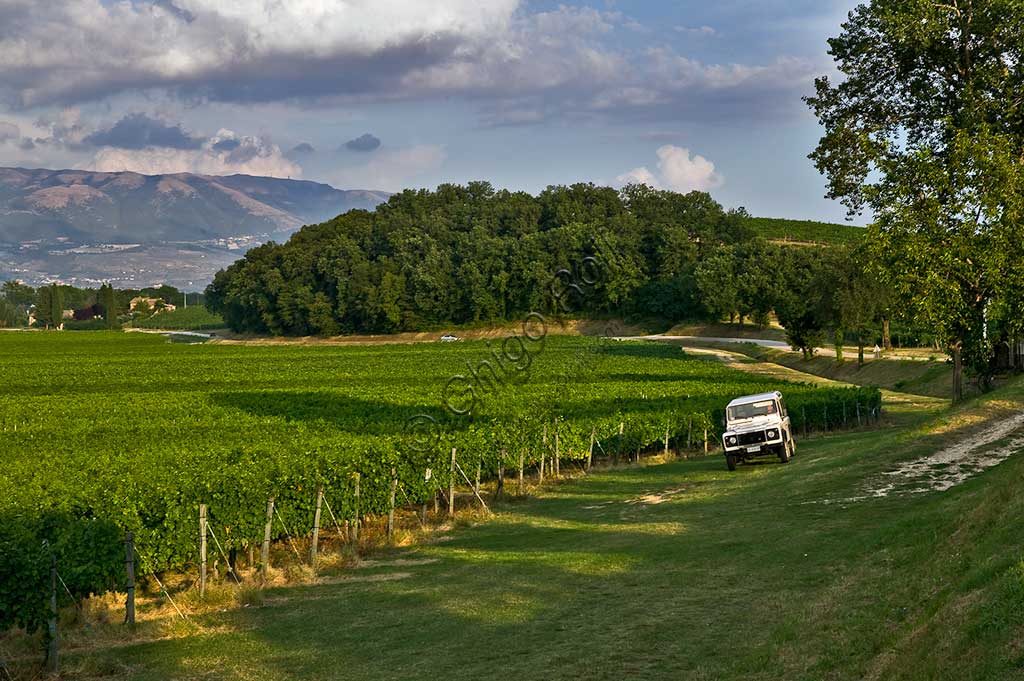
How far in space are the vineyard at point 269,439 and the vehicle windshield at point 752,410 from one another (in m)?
5.94

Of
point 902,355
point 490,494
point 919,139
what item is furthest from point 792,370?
point 490,494

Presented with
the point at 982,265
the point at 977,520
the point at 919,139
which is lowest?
the point at 977,520

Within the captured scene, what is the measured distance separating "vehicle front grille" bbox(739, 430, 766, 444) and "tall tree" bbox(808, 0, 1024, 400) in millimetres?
7988

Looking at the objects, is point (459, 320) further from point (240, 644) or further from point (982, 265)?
point (240, 644)

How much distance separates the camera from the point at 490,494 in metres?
31.4

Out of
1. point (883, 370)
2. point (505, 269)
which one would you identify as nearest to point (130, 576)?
point (883, 370)

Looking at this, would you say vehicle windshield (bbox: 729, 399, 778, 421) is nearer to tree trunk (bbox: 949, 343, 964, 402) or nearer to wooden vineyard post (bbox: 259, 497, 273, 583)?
tree trunk (bbox: 949, 343, 964, 402)

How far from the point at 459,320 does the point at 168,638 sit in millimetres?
129410

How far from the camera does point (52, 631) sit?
1609 centimetres

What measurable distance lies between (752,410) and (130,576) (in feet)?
69.3

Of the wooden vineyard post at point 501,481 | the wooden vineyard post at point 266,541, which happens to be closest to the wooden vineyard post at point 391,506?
the wooden vineyard post at point 266,541

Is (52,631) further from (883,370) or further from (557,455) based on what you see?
(883,370)

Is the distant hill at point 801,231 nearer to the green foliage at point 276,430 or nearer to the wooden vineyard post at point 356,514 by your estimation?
the green foliage at point 276,430

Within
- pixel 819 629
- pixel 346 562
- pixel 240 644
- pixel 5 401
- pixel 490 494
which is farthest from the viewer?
pixel 5 401
